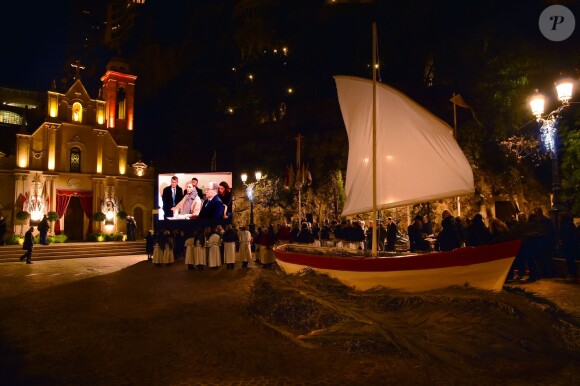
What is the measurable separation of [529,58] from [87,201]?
30.2 m

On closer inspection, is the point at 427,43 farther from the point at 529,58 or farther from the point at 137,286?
the point at 137,286

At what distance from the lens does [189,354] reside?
528cm

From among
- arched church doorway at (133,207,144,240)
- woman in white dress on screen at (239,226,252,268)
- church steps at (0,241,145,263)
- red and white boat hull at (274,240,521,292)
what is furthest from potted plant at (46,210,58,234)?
red and white boat hull at (274,240,521,292)

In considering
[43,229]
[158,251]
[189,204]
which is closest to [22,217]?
[43,229]

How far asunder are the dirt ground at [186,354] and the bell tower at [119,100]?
25.3 m

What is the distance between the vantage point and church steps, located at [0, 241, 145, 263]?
771 inches

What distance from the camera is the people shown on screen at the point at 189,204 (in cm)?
2189

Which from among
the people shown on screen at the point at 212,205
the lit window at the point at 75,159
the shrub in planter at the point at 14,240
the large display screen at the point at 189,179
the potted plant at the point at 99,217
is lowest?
the shrub in planter at the point at 14,240

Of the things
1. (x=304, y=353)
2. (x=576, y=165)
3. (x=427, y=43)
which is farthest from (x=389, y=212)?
(x=304, y=353)

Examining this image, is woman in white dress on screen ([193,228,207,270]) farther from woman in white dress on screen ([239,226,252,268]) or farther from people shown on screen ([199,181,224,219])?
people shown on screen ([199,181,224,219])

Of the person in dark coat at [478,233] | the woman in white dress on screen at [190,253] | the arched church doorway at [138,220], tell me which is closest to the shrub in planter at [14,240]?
the arched church doorway at [138,220]

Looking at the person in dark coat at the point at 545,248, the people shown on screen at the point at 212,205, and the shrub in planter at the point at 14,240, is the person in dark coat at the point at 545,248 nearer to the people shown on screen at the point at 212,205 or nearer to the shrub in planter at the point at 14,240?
the people shown on screen at the point at 212,205

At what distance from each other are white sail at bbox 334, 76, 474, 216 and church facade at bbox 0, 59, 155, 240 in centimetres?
2345

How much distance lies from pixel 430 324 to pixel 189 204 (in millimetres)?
18335
